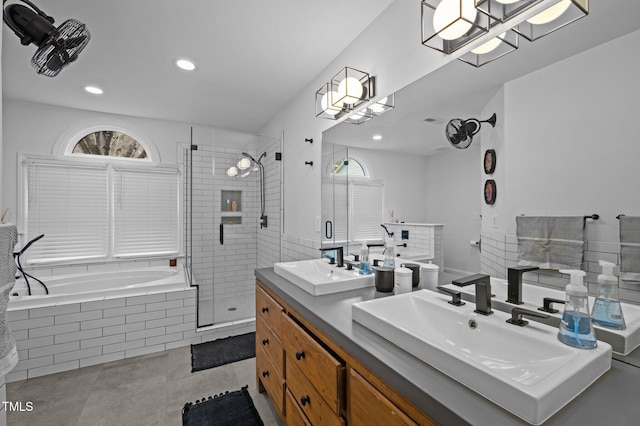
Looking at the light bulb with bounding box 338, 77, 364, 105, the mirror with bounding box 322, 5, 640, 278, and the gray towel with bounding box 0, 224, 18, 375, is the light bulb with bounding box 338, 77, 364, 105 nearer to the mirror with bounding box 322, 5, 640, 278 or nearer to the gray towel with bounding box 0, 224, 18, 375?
the mirror with bounding box 322, 5, 640, 278

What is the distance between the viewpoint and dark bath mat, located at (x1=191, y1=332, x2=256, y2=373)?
8.32 feet

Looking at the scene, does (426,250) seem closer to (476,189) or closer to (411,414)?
(476,189)

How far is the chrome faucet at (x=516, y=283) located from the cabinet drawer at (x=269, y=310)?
A: 1.10 metres

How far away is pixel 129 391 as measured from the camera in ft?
6.98

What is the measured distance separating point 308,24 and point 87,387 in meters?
3.14

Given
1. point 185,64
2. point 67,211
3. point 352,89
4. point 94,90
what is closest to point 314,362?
point 352,89

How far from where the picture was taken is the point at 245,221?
3531 mm

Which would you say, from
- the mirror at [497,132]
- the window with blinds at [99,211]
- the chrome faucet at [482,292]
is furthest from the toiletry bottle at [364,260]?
the window with blinds at [99,211]

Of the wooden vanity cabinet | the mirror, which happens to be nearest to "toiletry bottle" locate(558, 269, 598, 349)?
the mirror

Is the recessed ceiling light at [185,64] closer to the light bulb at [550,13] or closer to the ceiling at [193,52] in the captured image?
the ceiling at [193,52]

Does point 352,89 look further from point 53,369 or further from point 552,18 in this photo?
point 53,369

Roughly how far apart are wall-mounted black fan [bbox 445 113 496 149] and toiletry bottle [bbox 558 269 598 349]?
0.72m

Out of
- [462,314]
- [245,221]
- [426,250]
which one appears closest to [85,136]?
[245,221]

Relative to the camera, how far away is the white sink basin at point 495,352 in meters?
0.58
